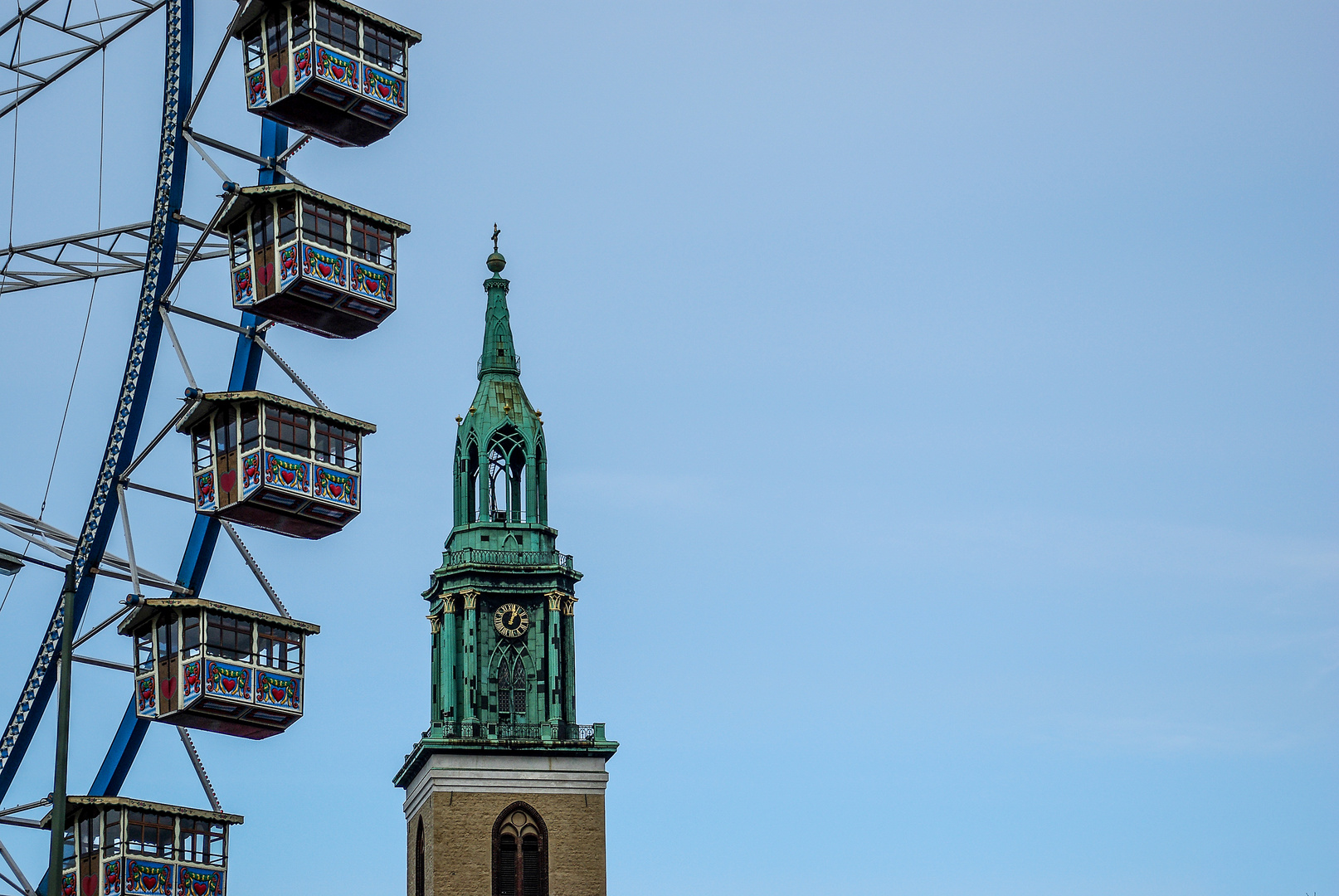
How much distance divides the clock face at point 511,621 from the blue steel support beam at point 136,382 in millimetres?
57993

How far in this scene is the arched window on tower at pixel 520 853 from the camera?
119812 millimetres

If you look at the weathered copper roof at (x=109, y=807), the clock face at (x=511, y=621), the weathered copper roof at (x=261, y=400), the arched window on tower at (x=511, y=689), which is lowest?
the weathered copper roof at (x=109, y=807)

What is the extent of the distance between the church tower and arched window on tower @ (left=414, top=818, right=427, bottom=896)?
15cm

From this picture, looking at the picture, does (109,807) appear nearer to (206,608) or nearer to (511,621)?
(206,608)

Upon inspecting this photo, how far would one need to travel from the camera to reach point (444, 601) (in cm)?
12412

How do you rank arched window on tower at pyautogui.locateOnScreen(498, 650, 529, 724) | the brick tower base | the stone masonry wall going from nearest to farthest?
the stone masonry wall → the brick tower base → arched window on tower at pyautogui.locateOnScreen(498, 650, 529, 724)

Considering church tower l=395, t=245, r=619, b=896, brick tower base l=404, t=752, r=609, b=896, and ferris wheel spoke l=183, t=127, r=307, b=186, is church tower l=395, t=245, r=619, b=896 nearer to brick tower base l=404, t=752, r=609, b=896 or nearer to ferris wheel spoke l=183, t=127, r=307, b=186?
brick tower base l=404, t=752, r=609, b=896

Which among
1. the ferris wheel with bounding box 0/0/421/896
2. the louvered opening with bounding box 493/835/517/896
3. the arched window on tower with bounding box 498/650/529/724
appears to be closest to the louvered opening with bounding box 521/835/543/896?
the louvered opening with bounding box 493/835/517/896

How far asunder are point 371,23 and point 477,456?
57.3 meters

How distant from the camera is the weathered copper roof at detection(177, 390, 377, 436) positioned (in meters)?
65.1

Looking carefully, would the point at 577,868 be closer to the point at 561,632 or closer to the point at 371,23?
the point at 561,632

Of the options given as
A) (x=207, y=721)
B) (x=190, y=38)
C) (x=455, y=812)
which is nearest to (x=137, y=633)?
(x=207, y=721)

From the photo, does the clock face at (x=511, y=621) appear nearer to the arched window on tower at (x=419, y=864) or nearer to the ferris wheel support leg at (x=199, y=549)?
the arched window on tower at (x=419, y=864)

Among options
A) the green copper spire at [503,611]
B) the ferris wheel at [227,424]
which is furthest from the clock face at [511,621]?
the ferris wheel at [227,424]
